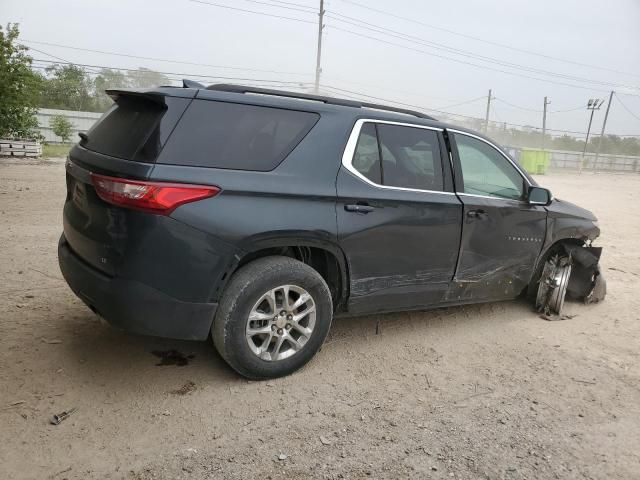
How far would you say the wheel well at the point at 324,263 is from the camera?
3342 mm

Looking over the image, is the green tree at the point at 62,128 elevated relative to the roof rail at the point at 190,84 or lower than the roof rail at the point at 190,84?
lower

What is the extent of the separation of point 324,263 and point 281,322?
1.77ft

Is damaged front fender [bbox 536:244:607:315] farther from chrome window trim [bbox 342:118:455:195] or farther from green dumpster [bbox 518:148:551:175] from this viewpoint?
green dumpster [bbox 518:148:551:175]

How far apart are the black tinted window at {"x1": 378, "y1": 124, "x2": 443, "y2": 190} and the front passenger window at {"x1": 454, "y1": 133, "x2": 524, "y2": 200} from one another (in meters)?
0.28

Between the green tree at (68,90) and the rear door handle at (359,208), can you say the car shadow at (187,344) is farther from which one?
the green tree at (68,90)

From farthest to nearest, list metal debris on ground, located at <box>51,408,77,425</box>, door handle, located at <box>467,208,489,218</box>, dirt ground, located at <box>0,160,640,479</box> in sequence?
door handle, located at <box>467,208,489,218</box>
metal debris on ground, located at <box>51,408,77,425</box>
dirt ground, located at <box>0,160,640,479</box>

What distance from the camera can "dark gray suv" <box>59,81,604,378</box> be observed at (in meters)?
2.75

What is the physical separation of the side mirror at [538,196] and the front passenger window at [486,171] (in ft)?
0.26

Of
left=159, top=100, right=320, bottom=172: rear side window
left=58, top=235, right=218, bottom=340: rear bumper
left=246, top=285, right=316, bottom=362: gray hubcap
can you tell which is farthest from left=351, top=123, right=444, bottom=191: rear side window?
left=58, top=235, right=218, bottom=340: rear bumper

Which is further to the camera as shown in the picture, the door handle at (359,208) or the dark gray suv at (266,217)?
the door handle at (359,208)

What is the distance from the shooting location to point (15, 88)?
19.9 m

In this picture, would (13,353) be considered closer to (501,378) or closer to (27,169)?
(501,378)

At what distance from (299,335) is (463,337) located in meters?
1.61

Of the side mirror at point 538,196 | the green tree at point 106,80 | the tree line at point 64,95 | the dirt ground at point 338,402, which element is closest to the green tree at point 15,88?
the tree line at point 64,95
